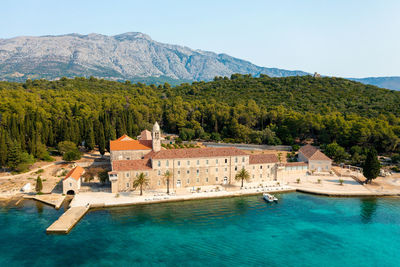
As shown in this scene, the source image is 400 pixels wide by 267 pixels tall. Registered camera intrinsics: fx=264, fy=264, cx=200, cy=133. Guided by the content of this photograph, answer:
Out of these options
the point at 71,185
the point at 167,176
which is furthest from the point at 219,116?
the point at 71,185

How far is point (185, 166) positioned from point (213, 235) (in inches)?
573

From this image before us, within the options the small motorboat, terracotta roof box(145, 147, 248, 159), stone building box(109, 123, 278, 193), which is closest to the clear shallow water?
the small motorboat

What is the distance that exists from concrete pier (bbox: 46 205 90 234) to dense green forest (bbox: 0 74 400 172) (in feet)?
73.3

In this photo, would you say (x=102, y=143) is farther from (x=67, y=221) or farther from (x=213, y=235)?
(x=213, y=235)

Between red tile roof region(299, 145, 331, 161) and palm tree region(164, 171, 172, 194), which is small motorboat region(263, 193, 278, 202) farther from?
red tile roof region(299, 145, 331, 161)

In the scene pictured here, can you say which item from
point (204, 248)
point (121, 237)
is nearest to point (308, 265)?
point (204, 248)

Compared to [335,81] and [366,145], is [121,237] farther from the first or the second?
[335,81]

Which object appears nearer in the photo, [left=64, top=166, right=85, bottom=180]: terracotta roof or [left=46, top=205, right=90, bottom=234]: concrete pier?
[left=46, top=205, right=90, bottom=234]: concrete pier

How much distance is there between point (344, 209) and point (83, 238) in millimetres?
35510

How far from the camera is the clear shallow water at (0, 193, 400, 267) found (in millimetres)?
26844

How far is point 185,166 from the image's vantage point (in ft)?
142

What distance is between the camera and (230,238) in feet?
100

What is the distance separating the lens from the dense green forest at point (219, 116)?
198 feet

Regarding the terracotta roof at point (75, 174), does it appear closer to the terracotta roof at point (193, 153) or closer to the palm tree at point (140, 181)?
the palm tree at point (140, 181)
